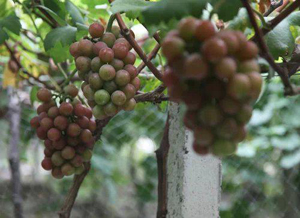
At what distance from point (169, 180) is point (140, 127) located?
1288 mm

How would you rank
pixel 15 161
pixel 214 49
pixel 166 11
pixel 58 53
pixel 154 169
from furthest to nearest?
pixel 154 169
pixel 15 161
pixel 58 53
pixel 166 11
pixel 214 49

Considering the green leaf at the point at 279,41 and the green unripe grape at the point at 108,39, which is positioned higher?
the green unripe grape at the point at 108,39

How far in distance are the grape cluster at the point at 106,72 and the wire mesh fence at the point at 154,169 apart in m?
1.34

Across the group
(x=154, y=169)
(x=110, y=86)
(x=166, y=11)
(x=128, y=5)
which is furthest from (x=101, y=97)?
(x=154, y=169)

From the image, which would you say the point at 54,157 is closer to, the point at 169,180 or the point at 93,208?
the point at 169,180

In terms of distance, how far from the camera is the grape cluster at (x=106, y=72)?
0.70 metres

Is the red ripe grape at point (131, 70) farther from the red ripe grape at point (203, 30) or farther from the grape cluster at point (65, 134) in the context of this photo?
the red ripe grape at point (203, 30)

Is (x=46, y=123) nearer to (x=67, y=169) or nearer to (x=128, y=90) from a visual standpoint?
(x=67, y=169)

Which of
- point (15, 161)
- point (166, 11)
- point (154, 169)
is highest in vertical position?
point (166, 11)

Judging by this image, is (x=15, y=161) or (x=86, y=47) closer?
(x=86, y=47)

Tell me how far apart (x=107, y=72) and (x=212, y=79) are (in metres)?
0.31

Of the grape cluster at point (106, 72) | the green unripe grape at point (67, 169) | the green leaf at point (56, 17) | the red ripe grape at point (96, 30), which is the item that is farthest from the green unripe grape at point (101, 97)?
the green leaf at point (56, 17)

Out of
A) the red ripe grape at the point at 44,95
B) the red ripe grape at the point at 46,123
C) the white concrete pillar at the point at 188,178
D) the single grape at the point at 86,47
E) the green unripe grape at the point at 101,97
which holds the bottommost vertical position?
the white concrete pillar at the point at 188,178

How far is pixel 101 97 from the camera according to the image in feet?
2.28
